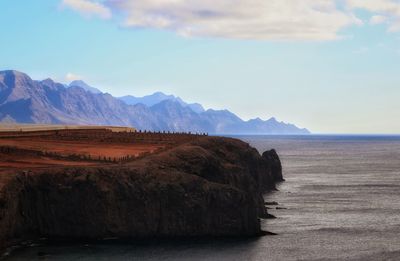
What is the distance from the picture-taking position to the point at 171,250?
6362 cm

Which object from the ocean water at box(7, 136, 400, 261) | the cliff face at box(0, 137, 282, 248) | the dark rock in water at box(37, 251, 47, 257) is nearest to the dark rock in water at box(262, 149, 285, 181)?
the ocean water at box(7, 136, 400, 261)

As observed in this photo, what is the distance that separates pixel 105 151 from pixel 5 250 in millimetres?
32065

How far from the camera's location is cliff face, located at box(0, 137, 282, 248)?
6644cm

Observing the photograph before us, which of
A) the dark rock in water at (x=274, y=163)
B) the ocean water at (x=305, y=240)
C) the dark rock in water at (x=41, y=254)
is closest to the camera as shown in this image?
the dark rock in water at (x=41, y=254)

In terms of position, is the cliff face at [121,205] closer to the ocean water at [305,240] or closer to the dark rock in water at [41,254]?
the ocean water at [305,240]

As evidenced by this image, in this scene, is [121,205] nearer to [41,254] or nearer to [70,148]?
[41,254]

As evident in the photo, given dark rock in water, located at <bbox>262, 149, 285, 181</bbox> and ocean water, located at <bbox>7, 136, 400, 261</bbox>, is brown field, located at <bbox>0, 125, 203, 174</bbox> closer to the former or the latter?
ocean water, located at <bbox>7, 136, 400, 261</bbox>

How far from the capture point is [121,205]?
67.5 m

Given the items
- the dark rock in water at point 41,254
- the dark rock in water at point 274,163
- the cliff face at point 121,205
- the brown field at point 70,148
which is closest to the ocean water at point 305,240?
the dark rock in water at point 41,254

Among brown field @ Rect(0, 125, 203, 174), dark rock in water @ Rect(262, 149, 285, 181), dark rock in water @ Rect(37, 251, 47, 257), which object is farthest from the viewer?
dark rock in water @ Rect(262, 149, 285, 181)

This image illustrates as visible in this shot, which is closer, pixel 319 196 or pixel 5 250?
pixel 5 250

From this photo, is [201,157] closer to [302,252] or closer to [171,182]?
[171,182]

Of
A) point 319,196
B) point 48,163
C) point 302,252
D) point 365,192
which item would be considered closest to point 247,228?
point 302,252

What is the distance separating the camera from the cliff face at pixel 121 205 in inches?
2616
